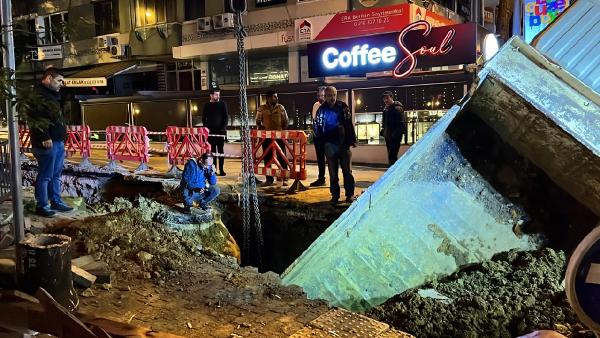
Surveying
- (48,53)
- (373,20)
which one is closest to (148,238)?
(373,20)

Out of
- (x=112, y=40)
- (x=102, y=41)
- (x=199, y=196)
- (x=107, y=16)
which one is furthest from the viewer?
(x=107, y=16)

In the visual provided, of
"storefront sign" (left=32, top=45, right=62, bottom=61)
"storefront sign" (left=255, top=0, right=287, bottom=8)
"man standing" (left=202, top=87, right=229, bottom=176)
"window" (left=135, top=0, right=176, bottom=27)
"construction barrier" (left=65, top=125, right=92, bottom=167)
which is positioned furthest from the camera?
"storefront sign" (left=32, top=45, right=62, bottom=61)

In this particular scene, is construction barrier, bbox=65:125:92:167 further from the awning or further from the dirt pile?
the dirt pile

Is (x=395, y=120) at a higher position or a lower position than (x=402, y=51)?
lower

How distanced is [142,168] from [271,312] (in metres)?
8.42

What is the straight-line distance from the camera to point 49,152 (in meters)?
6.52

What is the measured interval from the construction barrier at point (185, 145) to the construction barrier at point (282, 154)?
1466 millimetres

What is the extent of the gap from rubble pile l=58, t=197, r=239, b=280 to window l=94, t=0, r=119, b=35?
645 inches

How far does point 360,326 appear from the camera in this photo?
13.8 feet

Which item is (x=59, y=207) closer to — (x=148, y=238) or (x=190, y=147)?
(x=148, y=238)

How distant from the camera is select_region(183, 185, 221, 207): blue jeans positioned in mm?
7992

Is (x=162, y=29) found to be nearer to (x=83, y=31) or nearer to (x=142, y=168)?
(x=83, y=31)

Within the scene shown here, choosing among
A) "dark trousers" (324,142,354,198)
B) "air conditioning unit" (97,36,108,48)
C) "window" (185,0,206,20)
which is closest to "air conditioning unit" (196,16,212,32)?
"window" (185,0,206,20)

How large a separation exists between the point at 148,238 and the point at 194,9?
15.1 meters
